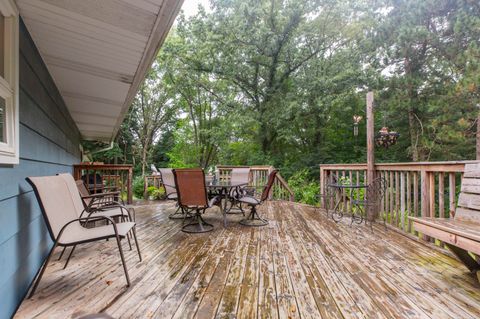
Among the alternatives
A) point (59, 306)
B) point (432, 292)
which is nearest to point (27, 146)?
point (59, 306)

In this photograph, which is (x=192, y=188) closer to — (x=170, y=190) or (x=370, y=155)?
(x=170, y=190)

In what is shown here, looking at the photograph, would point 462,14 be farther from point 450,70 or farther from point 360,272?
point 360,272

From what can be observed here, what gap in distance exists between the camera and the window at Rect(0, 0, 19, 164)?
1582 mm

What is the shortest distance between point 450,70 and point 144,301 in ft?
31.6

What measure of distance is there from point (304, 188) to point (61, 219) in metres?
7.60

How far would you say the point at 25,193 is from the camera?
1970 mm

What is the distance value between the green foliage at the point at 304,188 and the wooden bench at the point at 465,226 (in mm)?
5005

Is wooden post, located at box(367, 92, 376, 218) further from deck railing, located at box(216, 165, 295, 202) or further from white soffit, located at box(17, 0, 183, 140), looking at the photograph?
white soffit, located at box(17, 0, 183, 140)

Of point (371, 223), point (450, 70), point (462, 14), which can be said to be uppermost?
point (462, 14)

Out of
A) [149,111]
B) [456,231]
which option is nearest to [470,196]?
[456,231]

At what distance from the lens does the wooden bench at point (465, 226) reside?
1.78 meters

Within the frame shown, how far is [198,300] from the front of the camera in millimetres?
1795

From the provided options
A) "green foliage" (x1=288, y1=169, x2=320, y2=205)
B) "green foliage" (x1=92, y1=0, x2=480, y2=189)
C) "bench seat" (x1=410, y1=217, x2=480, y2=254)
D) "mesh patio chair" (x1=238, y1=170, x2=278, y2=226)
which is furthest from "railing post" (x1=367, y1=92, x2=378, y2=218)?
"green foliage" (x1=92, y1=0, x2=480, y2=189)

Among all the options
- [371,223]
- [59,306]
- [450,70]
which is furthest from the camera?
[450,70]
